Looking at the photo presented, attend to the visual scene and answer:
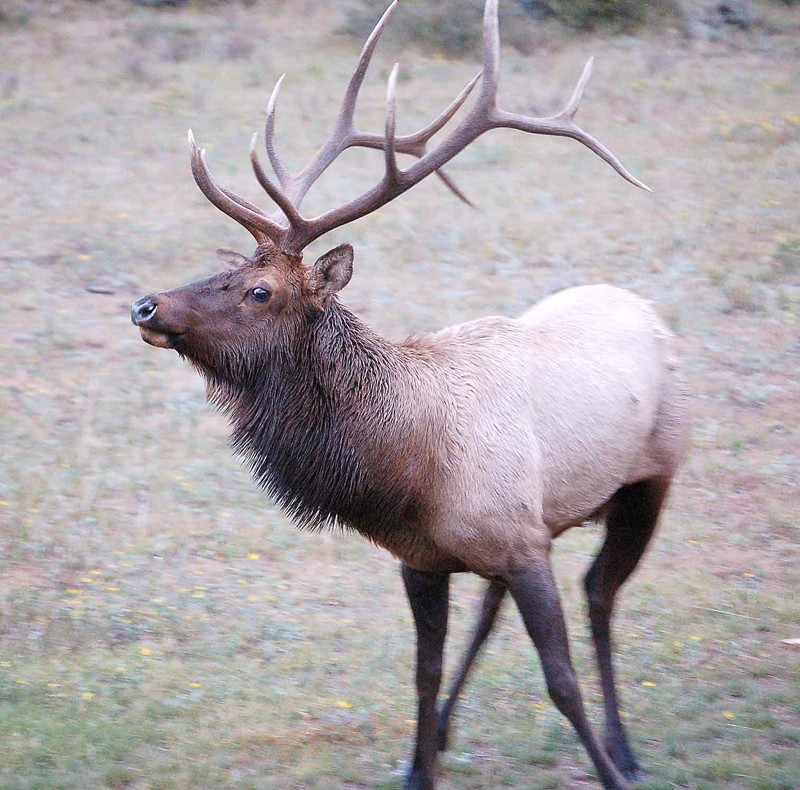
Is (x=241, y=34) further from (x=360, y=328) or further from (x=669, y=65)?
(x=360, y=328)

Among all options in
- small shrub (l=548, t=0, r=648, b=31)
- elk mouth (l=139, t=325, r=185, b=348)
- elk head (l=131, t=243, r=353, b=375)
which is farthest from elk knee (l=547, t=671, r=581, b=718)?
small shrub (l=548, t=0, r=648, b=31)

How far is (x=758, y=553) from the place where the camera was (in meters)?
7.30

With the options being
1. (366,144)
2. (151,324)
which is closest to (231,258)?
(151,324)

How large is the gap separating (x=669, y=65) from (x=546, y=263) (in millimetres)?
8071

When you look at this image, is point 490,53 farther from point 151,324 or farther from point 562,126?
point 151,324

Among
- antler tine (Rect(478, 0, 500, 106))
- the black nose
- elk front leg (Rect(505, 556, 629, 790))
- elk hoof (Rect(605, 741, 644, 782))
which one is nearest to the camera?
the black nose

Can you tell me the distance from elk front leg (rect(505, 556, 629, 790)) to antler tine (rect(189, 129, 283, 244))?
1.64 meters

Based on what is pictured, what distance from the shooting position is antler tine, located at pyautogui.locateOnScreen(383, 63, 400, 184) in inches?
156

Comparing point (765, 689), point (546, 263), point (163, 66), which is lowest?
point (765, 689)

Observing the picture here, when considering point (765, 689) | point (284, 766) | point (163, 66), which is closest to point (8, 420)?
point (284, 766)

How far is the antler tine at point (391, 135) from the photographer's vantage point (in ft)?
13.0

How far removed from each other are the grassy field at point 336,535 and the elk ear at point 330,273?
2.06 m


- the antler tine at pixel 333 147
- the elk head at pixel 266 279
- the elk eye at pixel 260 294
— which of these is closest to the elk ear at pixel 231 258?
the elk head at pixel 266 279

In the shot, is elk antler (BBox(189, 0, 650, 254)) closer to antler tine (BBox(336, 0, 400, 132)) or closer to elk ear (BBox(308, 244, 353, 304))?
antler tine (BBox(336, 0, 400, 132))
